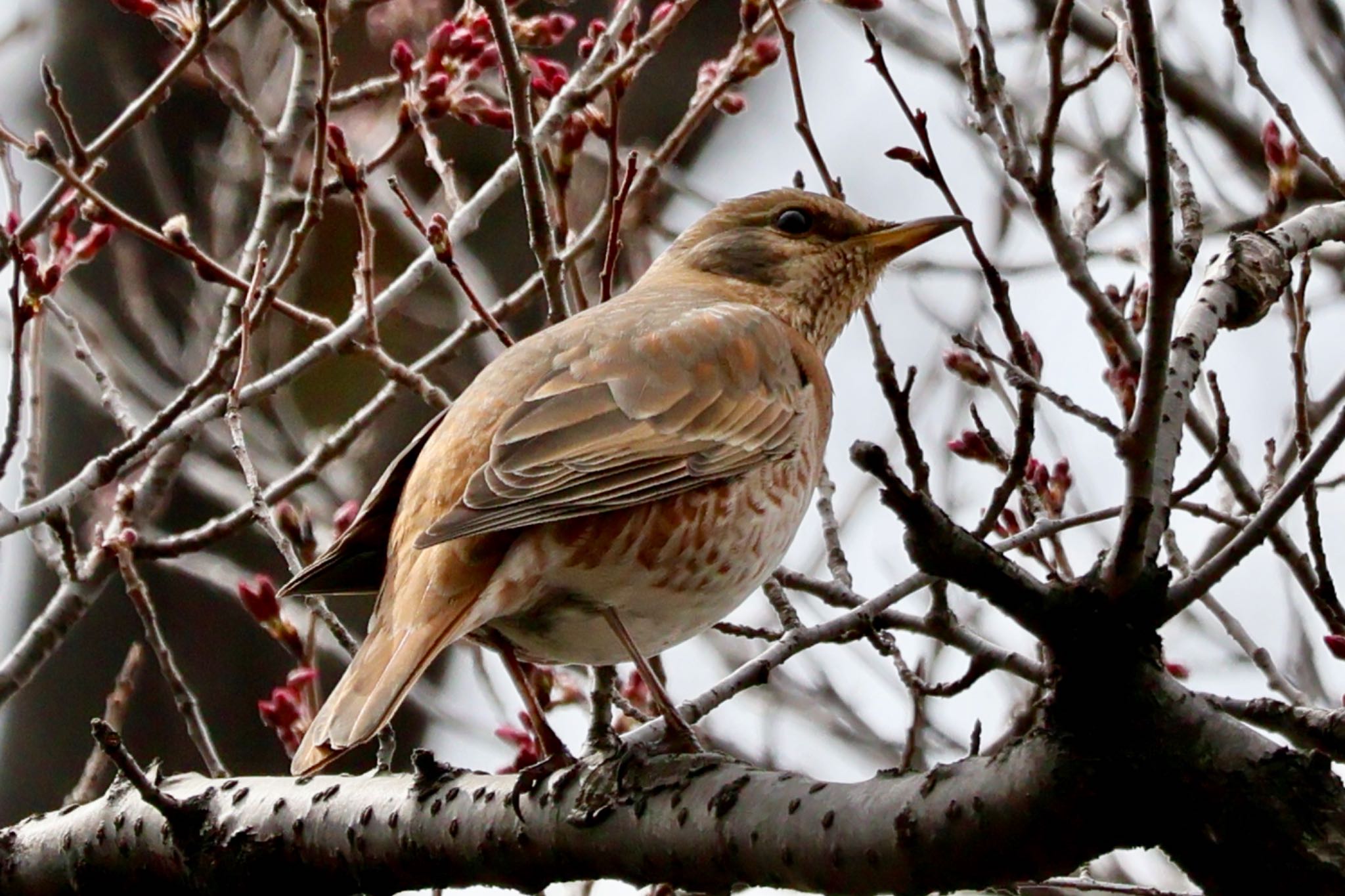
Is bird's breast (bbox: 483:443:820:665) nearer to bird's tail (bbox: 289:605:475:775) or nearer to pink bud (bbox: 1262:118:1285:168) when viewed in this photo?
bird's tail (bbox: 289:605:475:775)

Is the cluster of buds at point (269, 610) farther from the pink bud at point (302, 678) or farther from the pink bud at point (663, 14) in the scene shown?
the pink bud at point (663, 14)

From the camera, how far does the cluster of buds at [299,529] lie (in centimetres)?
432

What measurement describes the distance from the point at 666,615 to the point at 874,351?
782mm

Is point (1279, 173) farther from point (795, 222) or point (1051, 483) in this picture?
point (795, 222)

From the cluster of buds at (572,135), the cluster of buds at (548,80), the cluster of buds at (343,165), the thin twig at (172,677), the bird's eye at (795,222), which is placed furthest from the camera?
the bird's eye at (795,222)

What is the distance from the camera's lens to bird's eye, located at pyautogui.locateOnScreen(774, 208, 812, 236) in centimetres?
525

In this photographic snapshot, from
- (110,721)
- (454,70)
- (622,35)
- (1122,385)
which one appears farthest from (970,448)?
(110,721)

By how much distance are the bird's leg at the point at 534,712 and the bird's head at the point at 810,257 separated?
1.66 metres

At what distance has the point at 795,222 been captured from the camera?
528 cm

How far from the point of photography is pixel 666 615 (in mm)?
3779

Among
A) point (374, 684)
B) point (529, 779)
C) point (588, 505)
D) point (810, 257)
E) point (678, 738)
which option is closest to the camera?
point (529, 779)

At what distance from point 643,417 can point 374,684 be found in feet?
3.68

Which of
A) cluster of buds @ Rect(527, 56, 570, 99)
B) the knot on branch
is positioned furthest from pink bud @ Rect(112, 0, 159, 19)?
the knot on branch

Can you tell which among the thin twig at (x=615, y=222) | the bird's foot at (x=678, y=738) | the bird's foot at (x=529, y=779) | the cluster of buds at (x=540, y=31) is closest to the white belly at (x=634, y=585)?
the bird's foot at (x=678, y=738)
